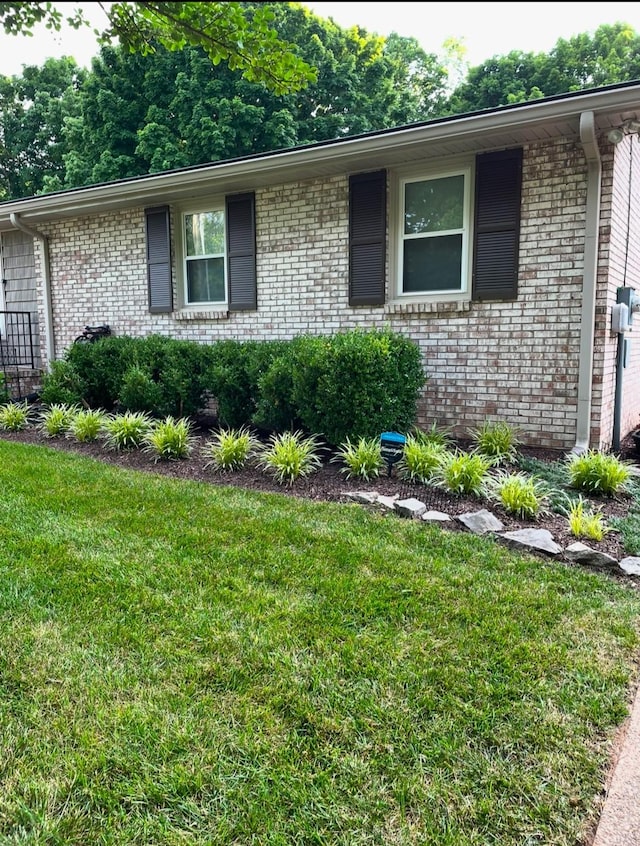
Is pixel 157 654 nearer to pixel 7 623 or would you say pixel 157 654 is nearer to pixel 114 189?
pixel 7 623

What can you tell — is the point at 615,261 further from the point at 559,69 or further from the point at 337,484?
Answer: the point at 559,69

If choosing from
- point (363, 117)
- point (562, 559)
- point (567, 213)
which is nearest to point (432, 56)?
point (363, 117)

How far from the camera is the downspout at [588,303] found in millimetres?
5152

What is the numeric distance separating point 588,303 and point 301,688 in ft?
15.0

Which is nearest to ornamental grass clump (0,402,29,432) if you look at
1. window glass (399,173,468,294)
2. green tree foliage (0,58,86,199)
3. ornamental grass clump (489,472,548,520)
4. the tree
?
window glass (399,173,468,294)

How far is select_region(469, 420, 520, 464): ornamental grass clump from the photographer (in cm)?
525

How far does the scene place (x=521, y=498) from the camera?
12.8ft

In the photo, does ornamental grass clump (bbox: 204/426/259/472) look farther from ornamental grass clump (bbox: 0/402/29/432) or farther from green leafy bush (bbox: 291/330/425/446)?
ornamental grass clump (bbox: 0/402/29/432)

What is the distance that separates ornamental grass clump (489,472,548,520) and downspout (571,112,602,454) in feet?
4.74

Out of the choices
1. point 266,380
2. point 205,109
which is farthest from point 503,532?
point 205,109

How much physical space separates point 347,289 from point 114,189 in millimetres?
3556

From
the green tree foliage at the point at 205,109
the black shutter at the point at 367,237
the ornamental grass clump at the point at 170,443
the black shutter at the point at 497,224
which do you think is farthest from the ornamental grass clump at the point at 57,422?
the green tree foliage at the point at 205,109

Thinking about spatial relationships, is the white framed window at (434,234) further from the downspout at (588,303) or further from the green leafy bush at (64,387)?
the green leafy bush at (64,387)

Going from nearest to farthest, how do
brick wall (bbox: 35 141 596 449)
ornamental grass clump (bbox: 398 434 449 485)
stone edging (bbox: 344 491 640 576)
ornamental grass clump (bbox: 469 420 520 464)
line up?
stone edging (bbox: 344 491 640 576), ornamental grass clump (bbox: 398 434 449 485), ornamental grass clump (bbox: 469 420 520 464), brick wall (bbox: 35 141 596 449)
